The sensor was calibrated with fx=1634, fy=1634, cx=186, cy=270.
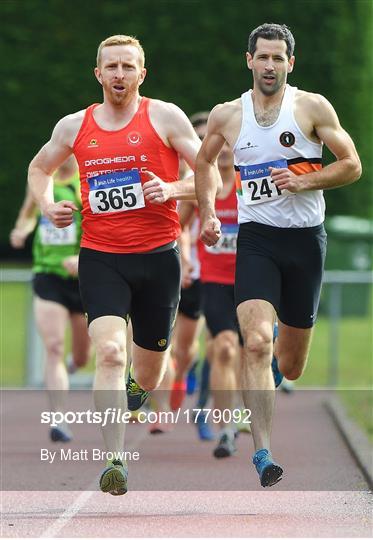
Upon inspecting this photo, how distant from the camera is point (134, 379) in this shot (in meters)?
9.60

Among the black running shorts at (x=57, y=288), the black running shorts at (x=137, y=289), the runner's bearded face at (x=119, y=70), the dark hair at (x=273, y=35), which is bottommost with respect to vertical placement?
the black running shorts at (x=57, y=288)

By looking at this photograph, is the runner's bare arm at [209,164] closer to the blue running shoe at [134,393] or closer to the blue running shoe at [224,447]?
the blue running shoe at [134,393]

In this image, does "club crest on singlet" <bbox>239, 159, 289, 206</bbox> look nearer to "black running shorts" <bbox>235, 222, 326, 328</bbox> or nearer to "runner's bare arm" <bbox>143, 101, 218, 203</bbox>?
"black running shorts" <bbox>235, 222, 326, 328</bbox>

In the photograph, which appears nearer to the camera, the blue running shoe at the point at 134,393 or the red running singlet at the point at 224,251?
the blue running shoe at the point at 134,393

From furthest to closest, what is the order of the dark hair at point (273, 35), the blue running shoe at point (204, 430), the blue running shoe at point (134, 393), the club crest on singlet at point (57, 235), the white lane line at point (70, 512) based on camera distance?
the blue running shoe at point (204, 430)
the club crest on singlet at point (57, 235)
the blue running shoe at point (134, 393)
the dark hair at point (273, 35)
the white lane line at point (70, 512)

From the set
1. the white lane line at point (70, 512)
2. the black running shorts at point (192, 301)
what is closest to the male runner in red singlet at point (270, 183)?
the white lane line at point (70, 512)

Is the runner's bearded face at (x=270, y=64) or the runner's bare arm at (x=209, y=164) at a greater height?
the runner's bearded face at (x=270, y=64)

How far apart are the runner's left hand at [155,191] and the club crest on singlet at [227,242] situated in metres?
3.09

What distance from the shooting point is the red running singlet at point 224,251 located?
11.6 metres

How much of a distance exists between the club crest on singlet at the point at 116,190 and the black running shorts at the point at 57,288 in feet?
11.6

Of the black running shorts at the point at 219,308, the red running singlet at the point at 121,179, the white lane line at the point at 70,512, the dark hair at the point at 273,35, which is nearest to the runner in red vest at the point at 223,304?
the black running shorts at the point at 219,308

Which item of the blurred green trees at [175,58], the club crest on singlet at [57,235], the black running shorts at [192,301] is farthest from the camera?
the blurred green trees at [175,58]

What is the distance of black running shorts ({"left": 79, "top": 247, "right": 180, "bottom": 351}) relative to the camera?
28.5 feet

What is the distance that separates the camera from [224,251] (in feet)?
38.4
